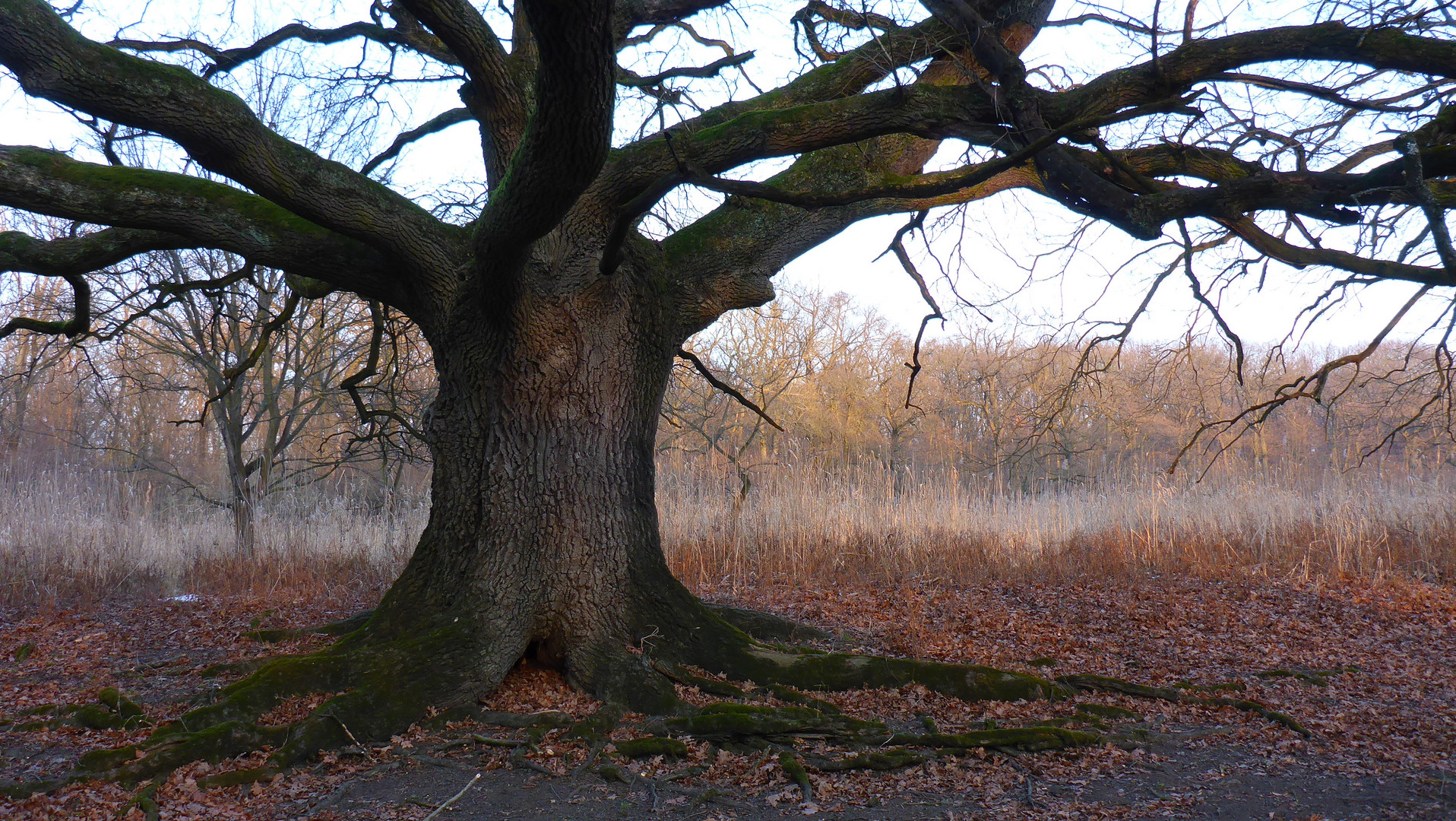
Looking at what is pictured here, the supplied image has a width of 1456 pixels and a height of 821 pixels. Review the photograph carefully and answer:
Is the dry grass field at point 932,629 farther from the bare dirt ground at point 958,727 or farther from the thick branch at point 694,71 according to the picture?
the thick branch at point 694,71

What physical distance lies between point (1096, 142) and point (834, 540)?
588 centimetres

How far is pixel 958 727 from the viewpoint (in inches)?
160

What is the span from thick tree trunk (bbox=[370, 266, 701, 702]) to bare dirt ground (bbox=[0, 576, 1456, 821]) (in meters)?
0.41

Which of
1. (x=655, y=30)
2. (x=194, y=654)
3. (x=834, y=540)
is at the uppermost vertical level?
(x=655, y=30)

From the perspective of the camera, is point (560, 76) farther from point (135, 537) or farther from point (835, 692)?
point (135, 537)

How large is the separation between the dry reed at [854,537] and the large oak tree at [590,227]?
3769 mm

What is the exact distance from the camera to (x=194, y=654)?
5.75 meters

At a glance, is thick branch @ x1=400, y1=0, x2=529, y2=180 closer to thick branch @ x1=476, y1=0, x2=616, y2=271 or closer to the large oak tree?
the large oak tree

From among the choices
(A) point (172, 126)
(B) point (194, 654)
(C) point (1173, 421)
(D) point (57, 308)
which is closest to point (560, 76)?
(A) point (172, 126)

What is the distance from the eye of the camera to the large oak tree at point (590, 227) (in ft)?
12.1

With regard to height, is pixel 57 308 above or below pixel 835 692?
above

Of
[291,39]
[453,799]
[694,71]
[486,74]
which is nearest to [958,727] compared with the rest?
[453,799]

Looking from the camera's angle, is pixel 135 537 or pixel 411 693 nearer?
pixel 411 693

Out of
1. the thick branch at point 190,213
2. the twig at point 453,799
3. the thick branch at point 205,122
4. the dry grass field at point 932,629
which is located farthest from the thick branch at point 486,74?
the twig at point 453,799
